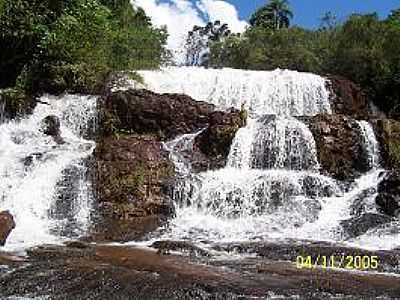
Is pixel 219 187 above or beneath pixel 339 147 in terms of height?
beneath

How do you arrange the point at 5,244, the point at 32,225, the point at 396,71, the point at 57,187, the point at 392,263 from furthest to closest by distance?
1. the point at 396,71
2. the point at 57,187
3. the point at 32,225
4. the point at 5,244
5. the point at 392,263

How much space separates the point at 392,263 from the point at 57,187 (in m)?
8.69

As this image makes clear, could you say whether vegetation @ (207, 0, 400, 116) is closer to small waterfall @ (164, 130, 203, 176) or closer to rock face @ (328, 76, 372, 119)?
rock face @ (328, 76, 372, 119)

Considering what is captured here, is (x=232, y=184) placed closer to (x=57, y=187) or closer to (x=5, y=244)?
(x=57, y=187)

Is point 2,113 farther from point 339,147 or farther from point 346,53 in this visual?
point 346,53

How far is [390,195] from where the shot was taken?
1562 cm

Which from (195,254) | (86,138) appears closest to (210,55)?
(86,138)

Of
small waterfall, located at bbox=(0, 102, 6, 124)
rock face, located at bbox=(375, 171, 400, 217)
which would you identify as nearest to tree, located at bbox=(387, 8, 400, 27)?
rock face, located at bbox=(375, 171, 400, 217)

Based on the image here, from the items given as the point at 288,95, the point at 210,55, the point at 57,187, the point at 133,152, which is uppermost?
the point at 210,55

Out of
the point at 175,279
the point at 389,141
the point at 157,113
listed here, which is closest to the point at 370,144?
the point at 389,141

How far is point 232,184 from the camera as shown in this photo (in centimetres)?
1681

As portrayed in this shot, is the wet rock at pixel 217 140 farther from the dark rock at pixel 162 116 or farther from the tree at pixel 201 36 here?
the tree at pixel 201 36
